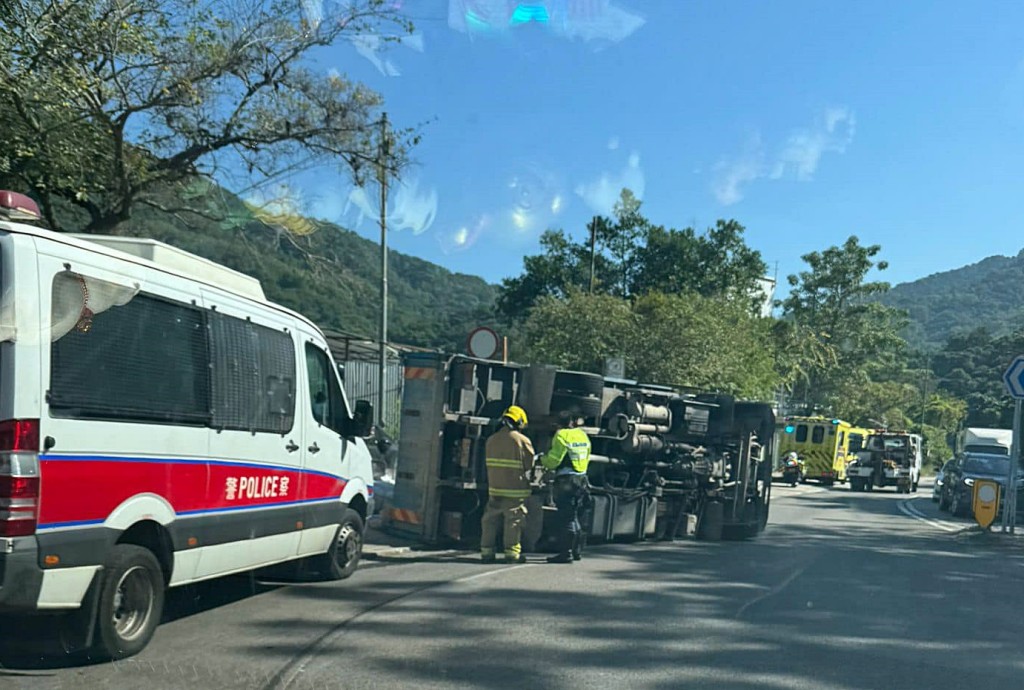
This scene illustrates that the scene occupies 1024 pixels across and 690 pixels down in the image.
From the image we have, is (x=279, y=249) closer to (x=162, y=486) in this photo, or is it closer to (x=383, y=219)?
(x=383, y=219)

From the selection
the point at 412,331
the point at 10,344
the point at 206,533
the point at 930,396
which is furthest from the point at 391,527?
the point at 930,396

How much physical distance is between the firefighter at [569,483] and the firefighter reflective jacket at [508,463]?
0.33 m

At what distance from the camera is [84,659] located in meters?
5.75

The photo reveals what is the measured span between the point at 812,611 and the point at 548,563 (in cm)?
317

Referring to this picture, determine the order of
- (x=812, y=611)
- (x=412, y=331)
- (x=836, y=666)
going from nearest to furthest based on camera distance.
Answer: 1. (x=836, y=666)
2. (x=812, y=611)
3. (x=412, y=331)

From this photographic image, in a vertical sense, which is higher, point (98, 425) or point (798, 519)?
point (98, 425)

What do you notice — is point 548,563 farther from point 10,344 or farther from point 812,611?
point 10,344

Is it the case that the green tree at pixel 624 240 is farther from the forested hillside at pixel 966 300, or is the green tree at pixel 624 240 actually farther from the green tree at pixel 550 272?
the forested hillside at pixel 966 300

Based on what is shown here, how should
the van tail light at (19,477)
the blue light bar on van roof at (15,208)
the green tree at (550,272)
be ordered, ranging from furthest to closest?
the green tree at (550,272) → the blue light bar on van roof at (15,208) → the van tail light at (19,477)

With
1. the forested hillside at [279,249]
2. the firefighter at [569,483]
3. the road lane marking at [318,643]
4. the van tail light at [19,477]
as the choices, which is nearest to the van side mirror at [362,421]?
the road lane marking at [318,643]

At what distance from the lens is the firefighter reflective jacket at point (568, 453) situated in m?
10.6

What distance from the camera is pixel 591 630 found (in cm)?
718

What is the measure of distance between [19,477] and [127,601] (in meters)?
1.34

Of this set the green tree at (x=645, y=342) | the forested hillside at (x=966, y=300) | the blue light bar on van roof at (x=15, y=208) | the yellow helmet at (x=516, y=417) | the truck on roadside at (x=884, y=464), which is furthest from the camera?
the forested hillside at (x=966, y=300)
